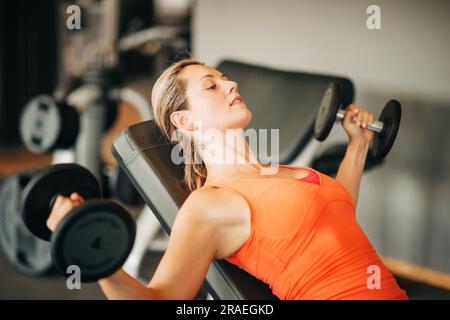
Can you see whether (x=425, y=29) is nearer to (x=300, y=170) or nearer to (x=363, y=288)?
(x=300, y=170)

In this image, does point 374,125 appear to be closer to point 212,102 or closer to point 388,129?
point 388,129

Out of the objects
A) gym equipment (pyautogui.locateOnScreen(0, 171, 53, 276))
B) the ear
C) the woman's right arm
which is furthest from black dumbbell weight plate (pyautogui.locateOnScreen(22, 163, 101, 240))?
gym equipment (pyautogui.locateOnScreen(0, 171, 53, 276))

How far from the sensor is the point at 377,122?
106 centimetres

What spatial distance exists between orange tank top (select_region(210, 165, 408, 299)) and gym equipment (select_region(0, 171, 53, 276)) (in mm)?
869

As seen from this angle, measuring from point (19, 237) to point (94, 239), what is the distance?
109 centimetres

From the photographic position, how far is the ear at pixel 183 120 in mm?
897

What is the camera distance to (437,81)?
5.58 feet

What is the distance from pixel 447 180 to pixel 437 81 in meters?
0.28

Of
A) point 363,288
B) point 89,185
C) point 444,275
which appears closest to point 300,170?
point 363,288

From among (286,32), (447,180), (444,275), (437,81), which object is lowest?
(444,275)

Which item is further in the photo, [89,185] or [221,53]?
[221,53]

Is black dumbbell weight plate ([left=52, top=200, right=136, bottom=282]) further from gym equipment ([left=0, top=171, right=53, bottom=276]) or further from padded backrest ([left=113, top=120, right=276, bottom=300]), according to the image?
gym equipment ([left=0, top=171, right=53, bottom=276])

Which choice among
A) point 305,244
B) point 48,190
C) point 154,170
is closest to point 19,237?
point 154,170

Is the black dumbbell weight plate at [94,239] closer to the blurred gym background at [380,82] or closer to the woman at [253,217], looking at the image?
the woman at [253,217]
